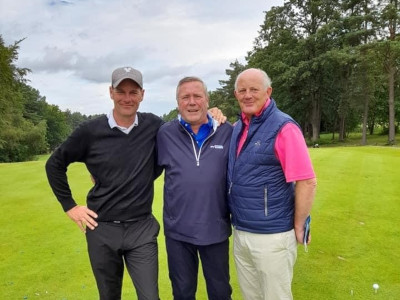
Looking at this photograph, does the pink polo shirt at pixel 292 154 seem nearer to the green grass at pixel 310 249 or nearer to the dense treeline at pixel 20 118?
the green grass at pixel 310 249

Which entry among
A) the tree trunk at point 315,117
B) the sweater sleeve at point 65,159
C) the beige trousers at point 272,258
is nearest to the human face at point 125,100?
the sweater sleeve at point 65,159

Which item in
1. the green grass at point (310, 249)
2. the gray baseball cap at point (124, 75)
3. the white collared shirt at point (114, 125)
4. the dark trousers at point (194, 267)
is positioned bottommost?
the green grass at point (310, 249)

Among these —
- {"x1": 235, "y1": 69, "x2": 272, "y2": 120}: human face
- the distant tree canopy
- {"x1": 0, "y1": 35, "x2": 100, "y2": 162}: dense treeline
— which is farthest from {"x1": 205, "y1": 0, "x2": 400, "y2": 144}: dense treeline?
{"x1": 235, "y1": 69, "x2": 272, "y2": 120}: human face

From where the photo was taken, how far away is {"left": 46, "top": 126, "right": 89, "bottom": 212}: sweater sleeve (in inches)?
127

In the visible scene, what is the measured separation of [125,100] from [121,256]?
1.46m

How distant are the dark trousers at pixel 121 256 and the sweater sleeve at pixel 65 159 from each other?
0.46 m

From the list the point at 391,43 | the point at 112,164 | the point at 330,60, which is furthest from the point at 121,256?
the point at 330,60

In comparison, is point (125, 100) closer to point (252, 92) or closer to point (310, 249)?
point (252, 92)

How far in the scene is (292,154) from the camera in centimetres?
285

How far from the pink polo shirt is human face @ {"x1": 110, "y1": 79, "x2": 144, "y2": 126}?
1350mm

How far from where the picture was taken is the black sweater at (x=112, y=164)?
10.5ft

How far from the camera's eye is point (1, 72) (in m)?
15.1

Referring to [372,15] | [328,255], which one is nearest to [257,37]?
[372,15]

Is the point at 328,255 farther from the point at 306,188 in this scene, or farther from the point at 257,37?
the point at 257,37
